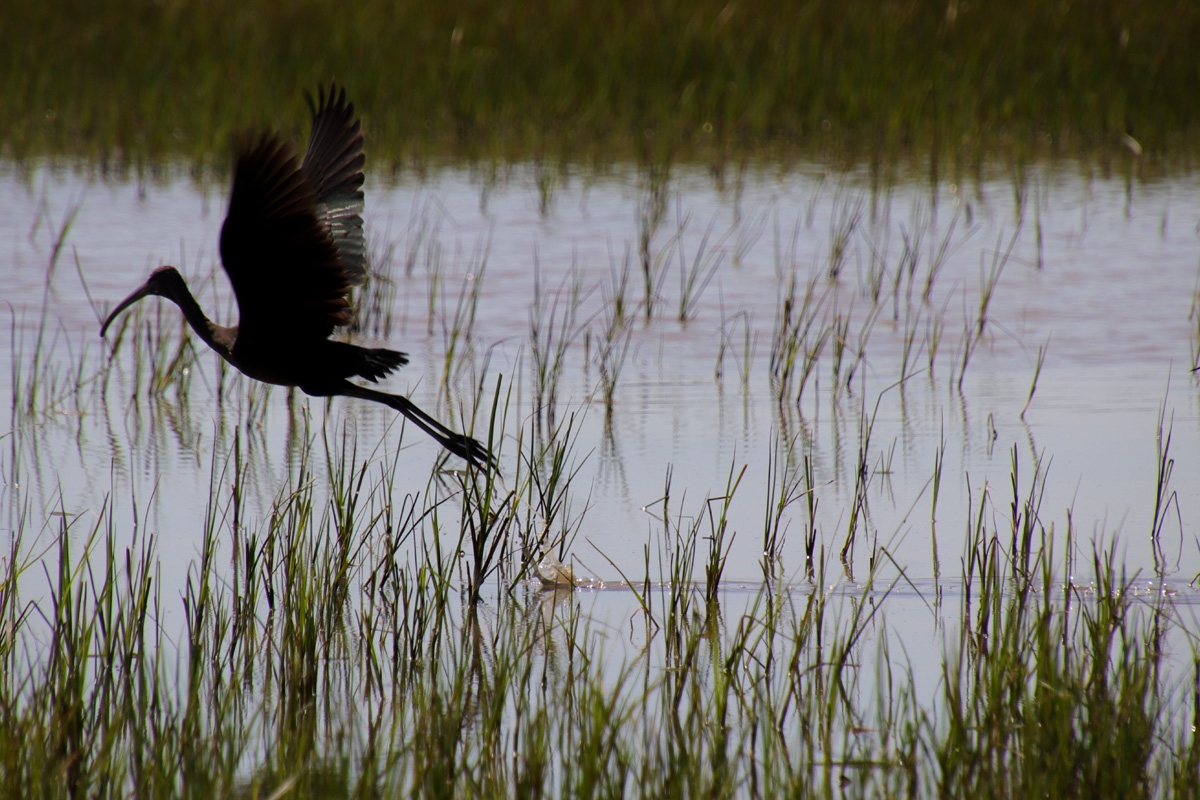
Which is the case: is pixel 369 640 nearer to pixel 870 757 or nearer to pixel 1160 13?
pixel 870 757

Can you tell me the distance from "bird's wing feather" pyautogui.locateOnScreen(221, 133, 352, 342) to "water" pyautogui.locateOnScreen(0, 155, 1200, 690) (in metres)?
0.34

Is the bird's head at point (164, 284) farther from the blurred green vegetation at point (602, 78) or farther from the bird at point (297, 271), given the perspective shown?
the blurred green vegetation at point (602, 78)

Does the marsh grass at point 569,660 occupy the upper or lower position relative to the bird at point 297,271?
lower

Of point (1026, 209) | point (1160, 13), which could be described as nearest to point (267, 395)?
point (1026, 209)

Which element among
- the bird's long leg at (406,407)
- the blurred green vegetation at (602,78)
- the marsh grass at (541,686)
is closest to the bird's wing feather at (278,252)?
the bird's long leg at (406,407)

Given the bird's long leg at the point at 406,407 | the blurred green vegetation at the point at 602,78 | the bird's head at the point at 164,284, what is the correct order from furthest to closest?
the blurred green vegetation at the point at 602,78 → the bird's head at the point at 164,284 → the bird's long leg at the point at 406,407

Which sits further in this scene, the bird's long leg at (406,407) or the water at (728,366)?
the bird's long leg at (406,407)

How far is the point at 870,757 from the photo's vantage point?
8.55 ft

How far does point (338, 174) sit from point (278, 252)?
879 millimetres

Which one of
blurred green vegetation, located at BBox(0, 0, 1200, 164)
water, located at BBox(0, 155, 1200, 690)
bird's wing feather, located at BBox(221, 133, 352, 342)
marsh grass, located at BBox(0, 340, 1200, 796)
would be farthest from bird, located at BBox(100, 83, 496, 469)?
blurred green vegetation, located at BBox(0, 0, 1200, 164)

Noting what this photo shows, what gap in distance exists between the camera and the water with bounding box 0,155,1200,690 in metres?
4.09

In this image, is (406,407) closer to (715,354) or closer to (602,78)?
(715,354)

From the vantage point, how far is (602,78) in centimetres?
1182

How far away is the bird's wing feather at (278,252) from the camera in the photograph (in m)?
3.96
